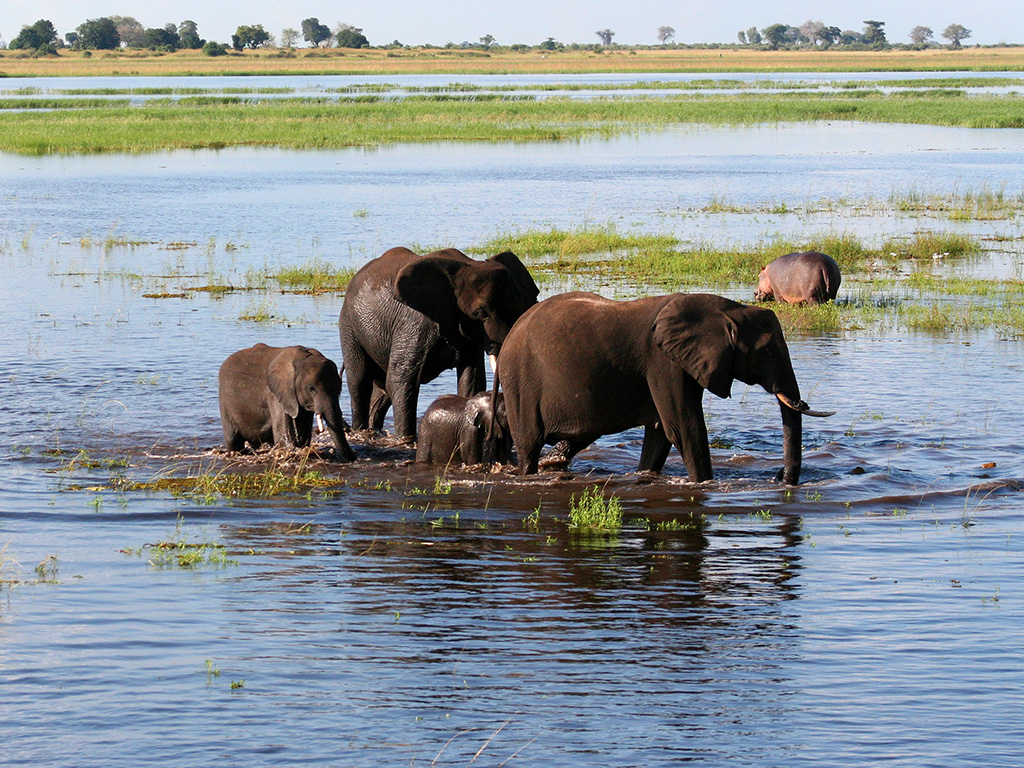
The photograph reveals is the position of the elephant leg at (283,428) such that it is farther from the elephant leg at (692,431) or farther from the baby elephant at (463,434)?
the elephant leg at (692,431)

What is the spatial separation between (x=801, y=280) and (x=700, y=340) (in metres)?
9.17

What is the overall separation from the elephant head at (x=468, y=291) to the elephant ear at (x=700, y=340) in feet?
5.46

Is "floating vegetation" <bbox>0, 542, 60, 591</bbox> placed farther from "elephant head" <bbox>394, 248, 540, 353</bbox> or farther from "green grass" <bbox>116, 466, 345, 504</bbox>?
"elephant head" <bbox>394, 248, 540, 353</bbox>

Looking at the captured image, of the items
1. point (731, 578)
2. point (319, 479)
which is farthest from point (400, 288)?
point (731, 578)

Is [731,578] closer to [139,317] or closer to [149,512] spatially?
[149,512]

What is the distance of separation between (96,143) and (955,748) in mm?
44733

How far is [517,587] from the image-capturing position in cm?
769

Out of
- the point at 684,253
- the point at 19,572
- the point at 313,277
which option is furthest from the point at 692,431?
the point at 684,253

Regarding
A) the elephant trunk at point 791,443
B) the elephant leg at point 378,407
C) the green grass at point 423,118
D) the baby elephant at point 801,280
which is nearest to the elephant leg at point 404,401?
the elephant leg at point 378,407

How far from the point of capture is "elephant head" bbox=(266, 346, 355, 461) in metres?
10.3

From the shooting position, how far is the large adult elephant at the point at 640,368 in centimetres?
941

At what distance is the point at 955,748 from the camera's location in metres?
5.55

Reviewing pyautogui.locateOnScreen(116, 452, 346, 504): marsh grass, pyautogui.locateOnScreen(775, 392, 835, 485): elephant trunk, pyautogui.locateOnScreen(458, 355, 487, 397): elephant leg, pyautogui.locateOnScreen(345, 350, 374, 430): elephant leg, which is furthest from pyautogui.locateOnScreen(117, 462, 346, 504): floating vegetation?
pyautogui.locateOnScreen(775, 392, 835, 485): elephant trunk

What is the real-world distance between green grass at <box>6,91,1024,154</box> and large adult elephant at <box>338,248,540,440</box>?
3584 centimetres
